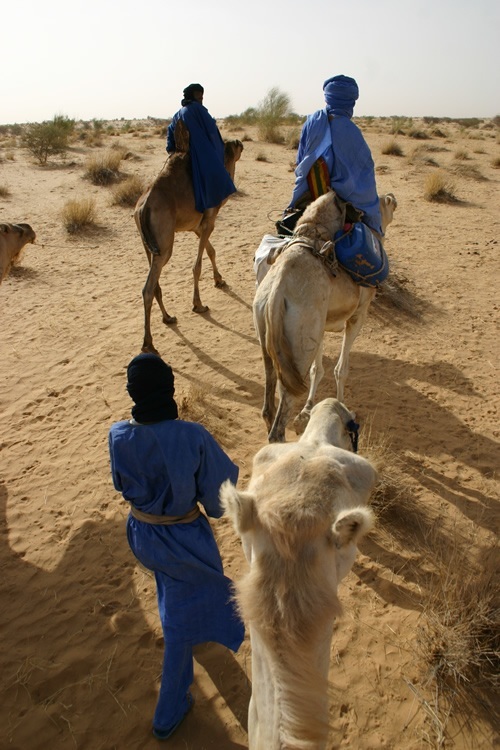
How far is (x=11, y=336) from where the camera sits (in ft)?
21.7

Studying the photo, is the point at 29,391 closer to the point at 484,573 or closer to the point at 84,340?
the point at 84,340

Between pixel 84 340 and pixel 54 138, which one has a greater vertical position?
pixel 54 138

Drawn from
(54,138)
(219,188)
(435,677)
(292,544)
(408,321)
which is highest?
A: (54,138)

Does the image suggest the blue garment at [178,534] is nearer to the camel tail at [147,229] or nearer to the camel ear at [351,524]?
the camel ear at [351,524]

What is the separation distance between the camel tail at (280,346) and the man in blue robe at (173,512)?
4.57ft

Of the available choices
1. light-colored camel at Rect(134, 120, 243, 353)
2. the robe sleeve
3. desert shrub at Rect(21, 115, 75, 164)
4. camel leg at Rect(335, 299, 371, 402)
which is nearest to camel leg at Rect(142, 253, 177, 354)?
light-colored camel at Rect(134, 120, 243, 353)

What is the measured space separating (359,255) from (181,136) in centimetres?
367

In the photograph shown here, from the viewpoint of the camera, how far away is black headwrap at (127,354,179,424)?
2.04 m

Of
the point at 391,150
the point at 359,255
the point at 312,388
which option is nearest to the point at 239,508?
the point at 359,255

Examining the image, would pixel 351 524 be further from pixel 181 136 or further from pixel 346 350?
pixel 181 136

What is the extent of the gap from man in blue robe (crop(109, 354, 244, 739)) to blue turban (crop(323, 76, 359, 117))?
342 cm

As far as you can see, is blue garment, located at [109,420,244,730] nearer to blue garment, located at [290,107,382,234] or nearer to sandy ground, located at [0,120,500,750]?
sandy ground, located at [0,120,500,750]

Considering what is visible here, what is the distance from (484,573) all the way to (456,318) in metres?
4.35

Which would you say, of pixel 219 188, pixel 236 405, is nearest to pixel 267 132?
pixel 219 188
